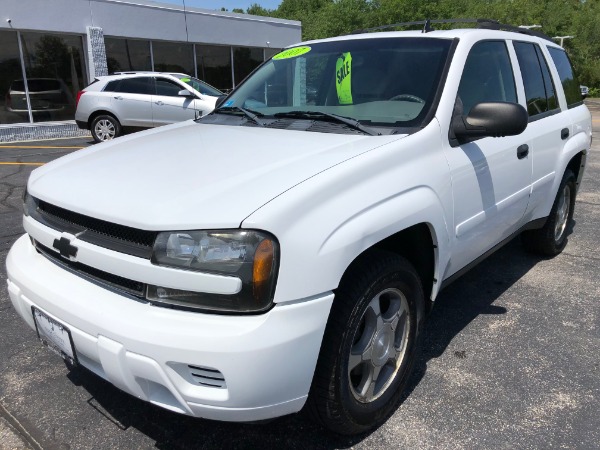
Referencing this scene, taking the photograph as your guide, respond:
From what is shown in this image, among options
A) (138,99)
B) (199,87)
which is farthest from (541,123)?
(138,99)

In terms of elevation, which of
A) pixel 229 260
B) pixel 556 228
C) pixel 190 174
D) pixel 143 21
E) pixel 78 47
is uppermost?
pixel 143 21

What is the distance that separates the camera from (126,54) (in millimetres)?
15461

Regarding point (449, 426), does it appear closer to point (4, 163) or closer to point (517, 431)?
point (517, 431)

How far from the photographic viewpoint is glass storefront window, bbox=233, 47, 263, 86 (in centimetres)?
1817

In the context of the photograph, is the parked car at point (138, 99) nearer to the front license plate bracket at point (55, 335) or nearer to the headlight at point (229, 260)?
the front license plate bracket at point (55, 335)

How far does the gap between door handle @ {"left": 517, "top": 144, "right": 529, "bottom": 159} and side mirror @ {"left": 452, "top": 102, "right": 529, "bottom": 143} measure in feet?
2.29

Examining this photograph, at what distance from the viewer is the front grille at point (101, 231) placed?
→ 1.91 m

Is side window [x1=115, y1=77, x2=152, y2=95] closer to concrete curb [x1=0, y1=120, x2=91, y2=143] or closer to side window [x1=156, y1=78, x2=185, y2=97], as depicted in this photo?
side window [x1=156, y1=78, x2=185, y2=97]

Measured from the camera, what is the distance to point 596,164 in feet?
31.3

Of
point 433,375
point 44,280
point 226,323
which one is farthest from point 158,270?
point 433,375

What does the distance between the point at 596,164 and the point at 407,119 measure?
8.46 m

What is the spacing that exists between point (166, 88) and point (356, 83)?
9699 mm

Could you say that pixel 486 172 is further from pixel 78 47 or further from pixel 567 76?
pixel 78 47

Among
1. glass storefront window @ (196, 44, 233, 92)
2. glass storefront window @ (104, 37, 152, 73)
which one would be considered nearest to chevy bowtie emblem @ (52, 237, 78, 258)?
glass storefront window @ (104, 37, 152, 73)
